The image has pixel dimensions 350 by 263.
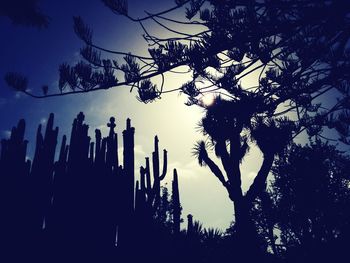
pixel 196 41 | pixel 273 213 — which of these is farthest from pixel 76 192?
pixel 273 213

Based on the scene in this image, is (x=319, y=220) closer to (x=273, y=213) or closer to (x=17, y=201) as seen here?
(x=273, y=213)

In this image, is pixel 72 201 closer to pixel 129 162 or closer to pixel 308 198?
pixel 129 162

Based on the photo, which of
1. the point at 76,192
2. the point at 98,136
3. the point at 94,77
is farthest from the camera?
the point at 98,136

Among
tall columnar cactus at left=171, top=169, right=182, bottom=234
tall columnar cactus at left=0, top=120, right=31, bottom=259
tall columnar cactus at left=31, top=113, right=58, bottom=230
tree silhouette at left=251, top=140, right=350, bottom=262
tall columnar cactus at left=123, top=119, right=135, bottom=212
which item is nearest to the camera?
tall columnar cactus at left=0, top=120, right=31, bottom=259

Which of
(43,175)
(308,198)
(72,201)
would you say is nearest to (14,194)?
(43,175)

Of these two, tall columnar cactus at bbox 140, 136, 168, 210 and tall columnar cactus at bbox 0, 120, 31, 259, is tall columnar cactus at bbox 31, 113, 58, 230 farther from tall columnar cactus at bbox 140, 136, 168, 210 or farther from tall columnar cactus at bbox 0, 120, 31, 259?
tall columnar cactus at bbox 140, 136, 168, 210

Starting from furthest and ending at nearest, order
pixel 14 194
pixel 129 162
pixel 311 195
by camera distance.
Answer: pixel 311 195
pixel 129 162
pixel 14 194

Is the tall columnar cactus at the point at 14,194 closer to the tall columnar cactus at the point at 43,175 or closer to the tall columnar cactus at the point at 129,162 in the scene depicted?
the tall columnar cactus at the point at 43,175

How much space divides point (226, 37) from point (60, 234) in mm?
4233

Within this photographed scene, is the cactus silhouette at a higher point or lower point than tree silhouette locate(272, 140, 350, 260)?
lower

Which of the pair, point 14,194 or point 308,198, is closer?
point 14,194

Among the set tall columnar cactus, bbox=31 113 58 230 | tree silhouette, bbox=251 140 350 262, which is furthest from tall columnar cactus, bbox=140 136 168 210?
tree silhouette, bbox=251 140 350 262

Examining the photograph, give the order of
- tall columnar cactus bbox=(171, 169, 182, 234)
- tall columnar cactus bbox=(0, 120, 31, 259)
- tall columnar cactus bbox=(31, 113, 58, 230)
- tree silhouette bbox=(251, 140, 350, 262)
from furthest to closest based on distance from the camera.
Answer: tree silhouette bbox=(251, 140, 350, 262), tall columnar cactus bbox=(171, 169, 182, 234), tall columnar cactus bbox=(31, 113, 58, 230), tall columnar cactus bbox=(0, 120, 31, 259)

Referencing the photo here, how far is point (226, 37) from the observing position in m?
2.64
